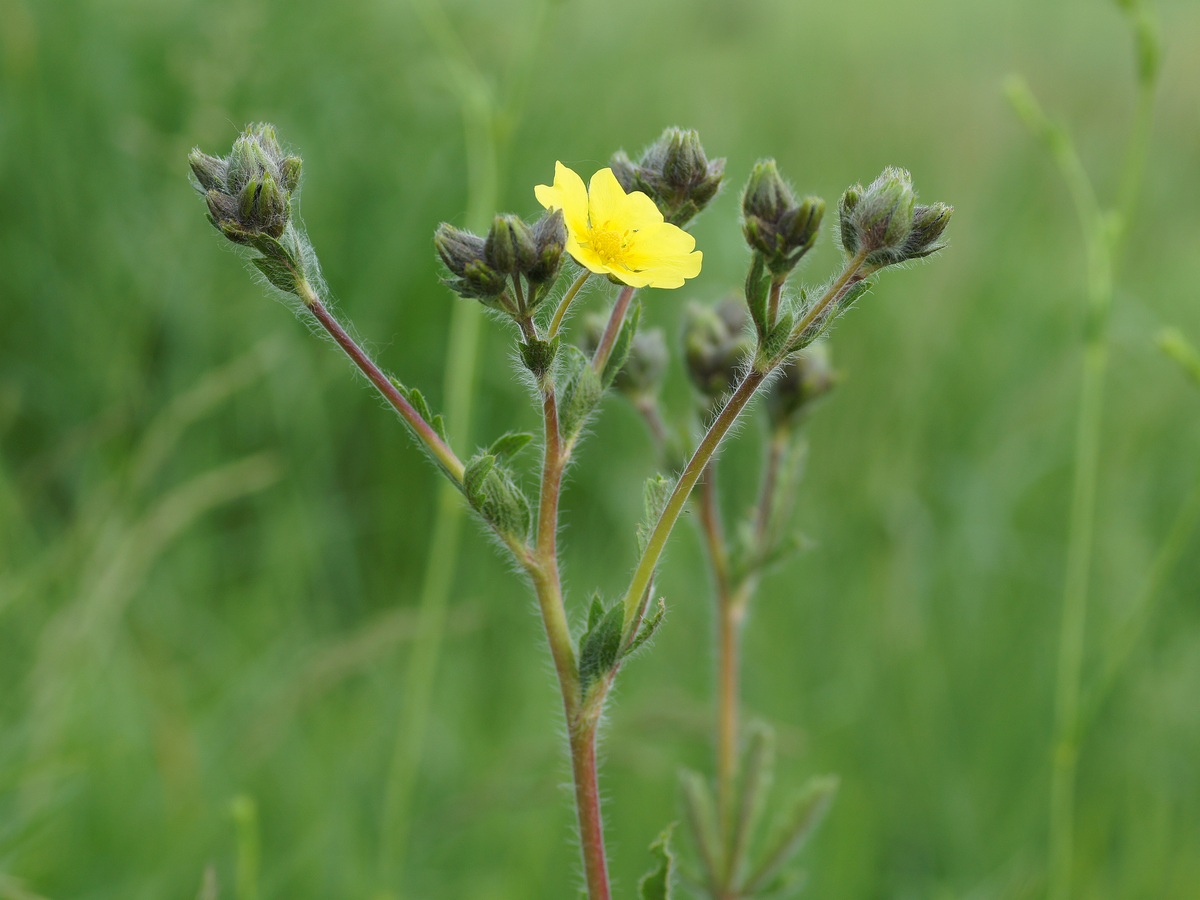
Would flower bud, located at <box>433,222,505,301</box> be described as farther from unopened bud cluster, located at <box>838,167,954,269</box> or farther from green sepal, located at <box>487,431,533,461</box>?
unopened bud cluster, located at <box>838,167,954,269</box>

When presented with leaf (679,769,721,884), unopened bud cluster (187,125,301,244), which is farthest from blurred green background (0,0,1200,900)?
unopened bud cluster (187,125,301,244)

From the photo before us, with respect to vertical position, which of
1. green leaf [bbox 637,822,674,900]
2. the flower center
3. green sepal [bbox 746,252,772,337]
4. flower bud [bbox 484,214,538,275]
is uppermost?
the flower center

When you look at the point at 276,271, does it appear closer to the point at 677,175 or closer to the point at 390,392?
the point at 390,392

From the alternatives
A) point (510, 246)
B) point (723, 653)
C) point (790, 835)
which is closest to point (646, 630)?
point (510, 246)

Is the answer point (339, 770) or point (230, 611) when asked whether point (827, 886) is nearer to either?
point (339, 770)

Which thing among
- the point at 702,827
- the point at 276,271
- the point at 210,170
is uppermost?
the point at 210,170

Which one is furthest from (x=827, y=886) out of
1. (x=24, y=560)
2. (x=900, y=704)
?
(x=24, y=560)
